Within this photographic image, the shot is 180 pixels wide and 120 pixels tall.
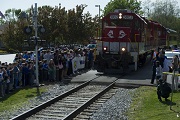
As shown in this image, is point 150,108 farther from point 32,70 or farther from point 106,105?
point 32,70

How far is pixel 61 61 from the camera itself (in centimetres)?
1869

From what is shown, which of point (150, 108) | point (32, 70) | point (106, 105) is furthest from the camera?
point (32, 70)

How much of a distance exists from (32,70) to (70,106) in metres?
5.43

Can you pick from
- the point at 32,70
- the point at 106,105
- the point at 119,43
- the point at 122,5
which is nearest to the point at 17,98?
the point at 32,70

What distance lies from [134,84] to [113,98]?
347 centimetres

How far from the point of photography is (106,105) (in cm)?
1197

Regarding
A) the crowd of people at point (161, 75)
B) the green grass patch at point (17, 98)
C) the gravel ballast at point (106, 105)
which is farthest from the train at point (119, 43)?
the green grass patch at point (17, 98)

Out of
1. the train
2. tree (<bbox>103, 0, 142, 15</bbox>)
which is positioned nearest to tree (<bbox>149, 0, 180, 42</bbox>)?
tree (<bbox>103, 0, 142, 15</bbox>)

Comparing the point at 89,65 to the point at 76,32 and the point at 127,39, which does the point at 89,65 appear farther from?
the point at 76,32

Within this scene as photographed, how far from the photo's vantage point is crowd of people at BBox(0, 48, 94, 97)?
14.2m

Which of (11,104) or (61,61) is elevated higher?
(61,61)

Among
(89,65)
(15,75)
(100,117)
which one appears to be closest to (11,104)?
(15,75)

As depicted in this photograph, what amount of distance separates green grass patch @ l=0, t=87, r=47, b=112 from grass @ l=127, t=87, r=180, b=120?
442 centimetres

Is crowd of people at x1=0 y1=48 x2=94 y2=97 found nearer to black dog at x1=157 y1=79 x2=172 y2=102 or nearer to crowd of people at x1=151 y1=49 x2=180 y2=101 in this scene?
crowd of people at x1=151 y1=49 x2=180 y2=101
